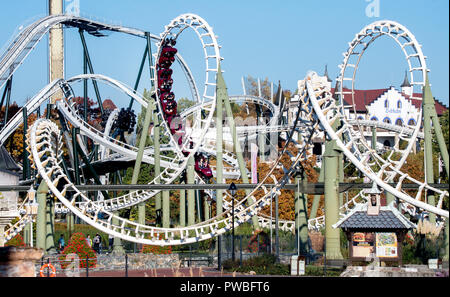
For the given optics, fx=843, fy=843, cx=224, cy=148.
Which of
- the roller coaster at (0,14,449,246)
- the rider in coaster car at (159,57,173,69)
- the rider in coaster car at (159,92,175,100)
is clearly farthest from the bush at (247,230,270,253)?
the rider in coaster car at (159,57,173,69)

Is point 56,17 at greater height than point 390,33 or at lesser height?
greater

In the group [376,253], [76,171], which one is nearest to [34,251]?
[376,253]

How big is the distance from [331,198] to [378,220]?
5.20 metres

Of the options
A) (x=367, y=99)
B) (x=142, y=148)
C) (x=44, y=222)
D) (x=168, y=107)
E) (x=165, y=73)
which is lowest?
(x=44, y=222)

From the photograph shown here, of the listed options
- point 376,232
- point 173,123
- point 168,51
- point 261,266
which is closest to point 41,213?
point 173,123

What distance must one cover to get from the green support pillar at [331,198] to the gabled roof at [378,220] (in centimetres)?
360

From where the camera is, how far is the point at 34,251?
47.6ft

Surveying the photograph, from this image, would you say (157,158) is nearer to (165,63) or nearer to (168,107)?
(168,107)

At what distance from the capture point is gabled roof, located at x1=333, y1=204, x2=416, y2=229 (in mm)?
23969

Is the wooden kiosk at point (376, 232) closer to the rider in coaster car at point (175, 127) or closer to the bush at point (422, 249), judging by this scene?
the bush at point (422, 249)

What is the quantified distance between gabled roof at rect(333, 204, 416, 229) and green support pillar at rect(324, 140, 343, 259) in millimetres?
3597

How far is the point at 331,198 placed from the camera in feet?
96.8
